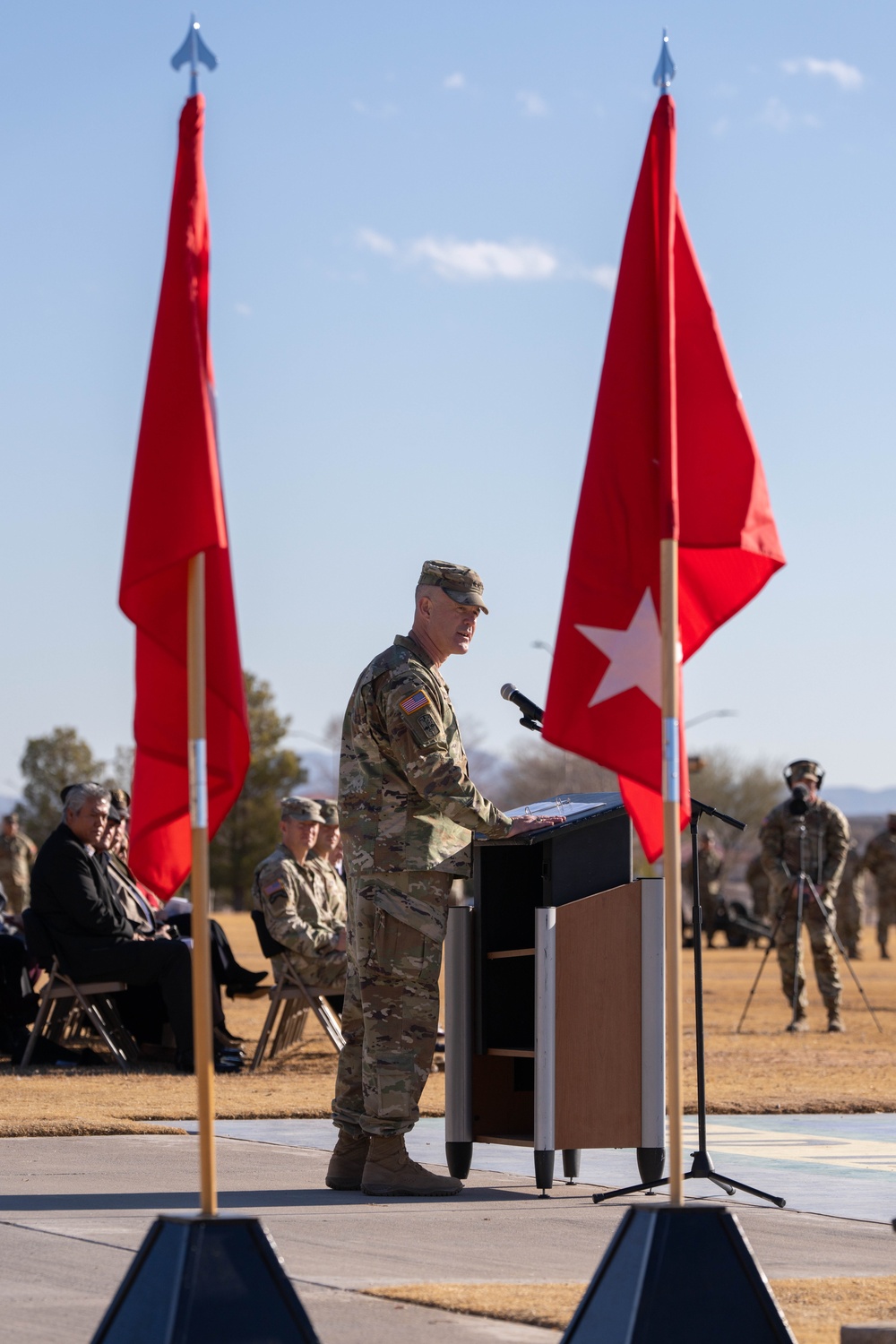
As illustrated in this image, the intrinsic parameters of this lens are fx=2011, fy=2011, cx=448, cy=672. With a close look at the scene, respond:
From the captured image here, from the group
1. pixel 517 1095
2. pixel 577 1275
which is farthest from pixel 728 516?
pixel 517 1095

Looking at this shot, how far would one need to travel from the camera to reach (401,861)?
7.35 m

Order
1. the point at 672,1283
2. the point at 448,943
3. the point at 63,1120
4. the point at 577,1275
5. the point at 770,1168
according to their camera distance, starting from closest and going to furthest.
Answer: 1. the point at 672,1283
2. the point at 577,1275
3. the point at 448,943
4. the point at 770,1168
5. the point at 63,1120

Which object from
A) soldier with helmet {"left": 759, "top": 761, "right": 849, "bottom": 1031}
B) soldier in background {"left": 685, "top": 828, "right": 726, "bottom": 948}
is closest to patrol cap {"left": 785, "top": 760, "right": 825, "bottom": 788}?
soldier with helmet {"left": 759, "top": 761, "right": 849, "bottom": 1031}

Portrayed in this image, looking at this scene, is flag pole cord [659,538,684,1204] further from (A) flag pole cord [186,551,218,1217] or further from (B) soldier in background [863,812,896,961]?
(B) soldier in background [863,812,896,961]

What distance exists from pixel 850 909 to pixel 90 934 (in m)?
22.1

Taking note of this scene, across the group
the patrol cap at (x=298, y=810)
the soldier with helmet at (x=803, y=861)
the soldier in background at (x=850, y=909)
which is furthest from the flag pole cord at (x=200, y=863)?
the soldier in background at (x=850, y=909)

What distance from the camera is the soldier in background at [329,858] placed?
13.7 meters

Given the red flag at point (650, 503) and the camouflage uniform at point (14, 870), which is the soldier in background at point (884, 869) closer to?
the camouflage uniform at point (14, 870)

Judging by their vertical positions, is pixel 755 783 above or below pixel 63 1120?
above

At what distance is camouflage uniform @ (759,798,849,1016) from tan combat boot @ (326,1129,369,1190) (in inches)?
398

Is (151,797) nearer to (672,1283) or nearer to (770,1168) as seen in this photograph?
(672,1283)

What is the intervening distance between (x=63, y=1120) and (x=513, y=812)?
3173 millimetres

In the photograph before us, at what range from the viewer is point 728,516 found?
491 centimetres

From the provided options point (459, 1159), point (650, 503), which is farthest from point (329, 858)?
point (650, 503)
